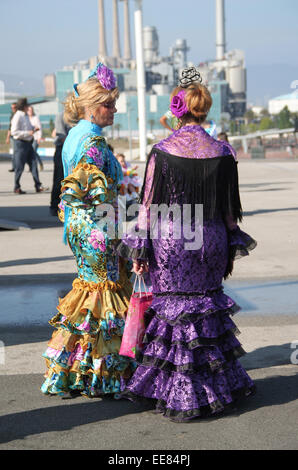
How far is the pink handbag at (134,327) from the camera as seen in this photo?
15.0 feet

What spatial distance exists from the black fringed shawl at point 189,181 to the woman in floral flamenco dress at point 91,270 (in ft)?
1.46

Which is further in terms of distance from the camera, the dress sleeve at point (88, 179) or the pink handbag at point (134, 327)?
the dress sleeve at point (88, 179)

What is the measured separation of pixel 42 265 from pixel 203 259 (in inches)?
209

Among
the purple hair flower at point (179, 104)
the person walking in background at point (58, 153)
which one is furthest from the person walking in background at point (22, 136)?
the purple hair flower at point (179, 104)

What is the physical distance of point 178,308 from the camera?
4.50 meters

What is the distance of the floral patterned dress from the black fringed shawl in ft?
1.44

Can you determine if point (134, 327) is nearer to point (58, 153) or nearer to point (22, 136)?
point (58, 153)

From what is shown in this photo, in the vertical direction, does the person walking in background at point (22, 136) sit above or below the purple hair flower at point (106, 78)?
below

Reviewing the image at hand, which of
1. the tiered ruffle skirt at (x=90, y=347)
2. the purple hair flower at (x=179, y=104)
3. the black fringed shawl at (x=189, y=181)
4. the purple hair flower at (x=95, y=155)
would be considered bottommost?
the tiered ruffle skirt at (x=90, y=347)

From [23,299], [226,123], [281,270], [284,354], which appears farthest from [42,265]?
[226,123]

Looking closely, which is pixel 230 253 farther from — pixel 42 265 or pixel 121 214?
pixel 42 265

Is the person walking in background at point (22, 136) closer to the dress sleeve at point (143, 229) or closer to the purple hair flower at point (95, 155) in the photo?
the purple hair flower at point (95, 155)

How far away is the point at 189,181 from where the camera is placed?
4.45 meters

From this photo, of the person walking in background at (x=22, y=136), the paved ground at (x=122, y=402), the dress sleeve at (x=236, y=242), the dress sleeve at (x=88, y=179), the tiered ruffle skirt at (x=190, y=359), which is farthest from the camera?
the person walking in background at (x=22, y=136)
